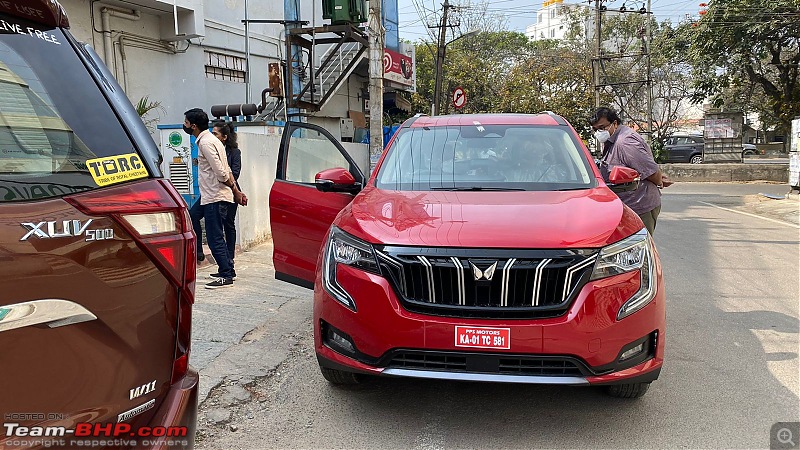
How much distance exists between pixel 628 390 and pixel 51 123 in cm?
304

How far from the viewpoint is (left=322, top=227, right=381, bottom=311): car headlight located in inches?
118

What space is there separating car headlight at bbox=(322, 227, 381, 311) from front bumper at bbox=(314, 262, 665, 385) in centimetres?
4

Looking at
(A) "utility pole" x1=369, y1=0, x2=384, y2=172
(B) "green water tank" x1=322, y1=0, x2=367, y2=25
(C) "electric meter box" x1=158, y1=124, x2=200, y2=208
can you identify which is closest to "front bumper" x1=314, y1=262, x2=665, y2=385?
(C) "electric meter box" x1=158, y1=124, x2=200, y2=208

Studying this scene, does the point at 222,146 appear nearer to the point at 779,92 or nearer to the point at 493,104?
the point at 779,92

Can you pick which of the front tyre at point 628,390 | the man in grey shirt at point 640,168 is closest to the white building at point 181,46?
the man in grey shirt at point 640,168

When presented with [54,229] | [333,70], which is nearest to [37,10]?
[54,229]

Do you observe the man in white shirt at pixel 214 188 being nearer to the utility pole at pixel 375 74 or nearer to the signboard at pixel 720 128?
the utility pole at pixel 375 74

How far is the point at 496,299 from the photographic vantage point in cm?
286

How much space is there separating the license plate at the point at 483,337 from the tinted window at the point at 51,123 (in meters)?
1.67

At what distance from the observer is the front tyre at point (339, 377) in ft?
11.3

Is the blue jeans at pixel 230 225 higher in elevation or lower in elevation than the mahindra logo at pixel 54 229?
lower

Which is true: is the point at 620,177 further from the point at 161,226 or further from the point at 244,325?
the point at 161,226

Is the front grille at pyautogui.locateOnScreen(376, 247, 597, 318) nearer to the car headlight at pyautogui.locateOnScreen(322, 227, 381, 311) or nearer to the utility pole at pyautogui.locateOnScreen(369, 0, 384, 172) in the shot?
the car headlight at pyautogui.locateOnScreen(322, 227, 381, 311)

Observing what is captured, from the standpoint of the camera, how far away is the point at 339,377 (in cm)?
347
